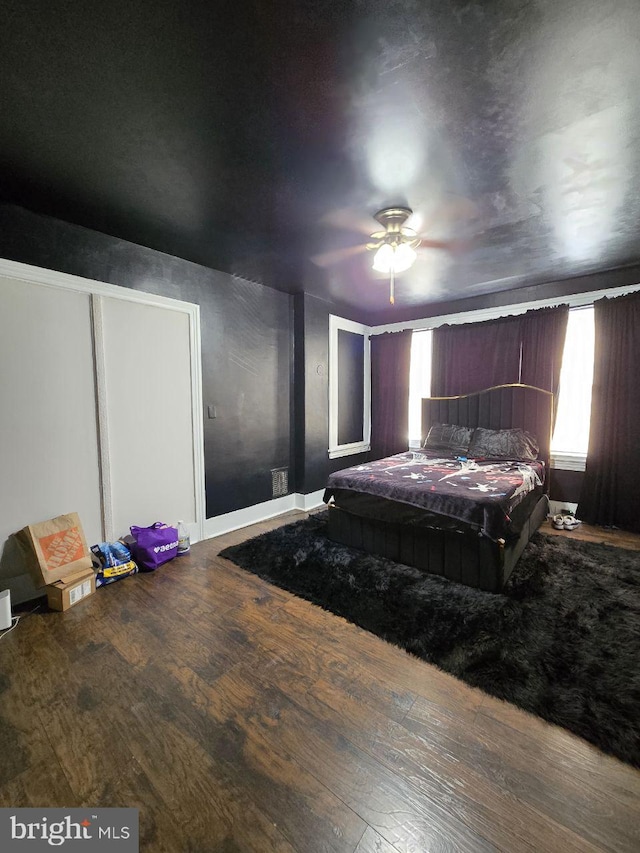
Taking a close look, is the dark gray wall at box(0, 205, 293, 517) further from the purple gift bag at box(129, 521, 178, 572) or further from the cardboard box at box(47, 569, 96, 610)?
the cardboard box at box(47, 569, 96, 610)

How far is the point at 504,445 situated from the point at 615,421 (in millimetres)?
1023

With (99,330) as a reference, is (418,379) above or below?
below

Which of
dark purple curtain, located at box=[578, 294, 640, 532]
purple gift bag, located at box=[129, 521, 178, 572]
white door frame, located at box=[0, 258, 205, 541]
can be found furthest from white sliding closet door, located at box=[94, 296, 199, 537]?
dark purple curtain, located at box=[578, 294, 640, 532]

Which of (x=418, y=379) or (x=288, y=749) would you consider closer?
(x=288, y=749)

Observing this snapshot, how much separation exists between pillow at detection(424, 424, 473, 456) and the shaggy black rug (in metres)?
1.30

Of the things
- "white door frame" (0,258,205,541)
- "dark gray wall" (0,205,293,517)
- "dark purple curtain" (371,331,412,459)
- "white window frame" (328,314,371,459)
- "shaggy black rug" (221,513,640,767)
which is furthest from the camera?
"dark purple curtain" (371,331,412,459)

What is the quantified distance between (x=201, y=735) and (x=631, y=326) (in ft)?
15.1

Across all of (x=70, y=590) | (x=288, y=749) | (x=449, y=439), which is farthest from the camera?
(x=449, y=439)

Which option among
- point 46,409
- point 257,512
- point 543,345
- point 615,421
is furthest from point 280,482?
point 615,421

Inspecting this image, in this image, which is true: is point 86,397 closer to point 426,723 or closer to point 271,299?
point 271,299

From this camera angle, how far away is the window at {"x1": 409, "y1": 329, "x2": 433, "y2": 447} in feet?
16.0

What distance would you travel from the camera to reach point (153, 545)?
271 cm

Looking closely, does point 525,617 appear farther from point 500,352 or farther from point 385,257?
point 500,352

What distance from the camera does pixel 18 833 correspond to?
1061 mm
